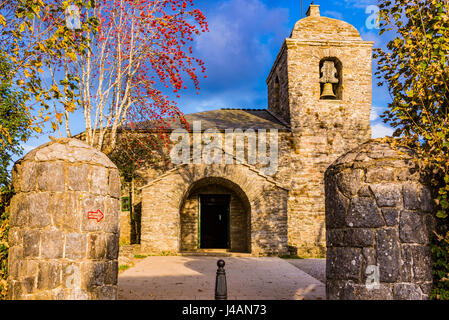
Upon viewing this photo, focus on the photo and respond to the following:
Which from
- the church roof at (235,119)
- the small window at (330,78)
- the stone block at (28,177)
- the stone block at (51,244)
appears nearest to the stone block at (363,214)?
the stone block at (51,244)

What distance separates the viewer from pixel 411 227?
4.07 meters

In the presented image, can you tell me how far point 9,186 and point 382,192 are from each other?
493 centimetres

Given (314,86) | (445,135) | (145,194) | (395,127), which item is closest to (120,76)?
(145,194)

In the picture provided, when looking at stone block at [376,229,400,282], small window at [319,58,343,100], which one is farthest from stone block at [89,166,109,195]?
small window at [319,58,343,100]

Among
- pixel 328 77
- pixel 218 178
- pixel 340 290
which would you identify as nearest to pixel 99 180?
pixel 340 290

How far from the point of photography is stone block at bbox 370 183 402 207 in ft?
13.4

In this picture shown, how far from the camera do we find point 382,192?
4129 mm

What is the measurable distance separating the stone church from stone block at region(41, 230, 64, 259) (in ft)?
32.5

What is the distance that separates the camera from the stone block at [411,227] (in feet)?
13.3

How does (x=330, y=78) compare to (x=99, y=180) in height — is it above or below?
above

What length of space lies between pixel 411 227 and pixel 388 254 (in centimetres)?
40

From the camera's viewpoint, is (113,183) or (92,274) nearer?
(92,274)

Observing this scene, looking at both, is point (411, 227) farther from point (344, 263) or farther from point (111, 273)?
point (111, 273)
